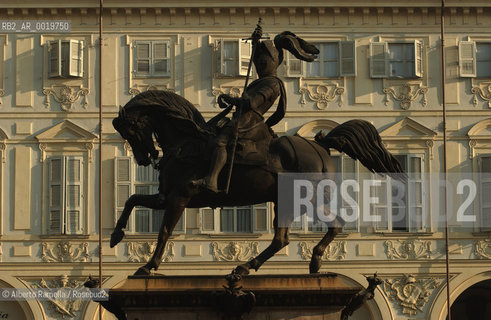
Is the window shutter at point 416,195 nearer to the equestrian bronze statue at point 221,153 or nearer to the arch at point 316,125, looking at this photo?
the arch at point 316,125

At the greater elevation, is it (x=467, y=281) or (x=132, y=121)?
(x=132, y=121)

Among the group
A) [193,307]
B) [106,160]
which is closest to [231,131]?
[193,307]

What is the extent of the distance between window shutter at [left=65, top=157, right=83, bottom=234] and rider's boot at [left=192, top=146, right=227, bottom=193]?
2461 centimetres

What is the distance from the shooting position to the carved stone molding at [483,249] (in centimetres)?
4359

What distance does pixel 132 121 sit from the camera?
19.9 metres

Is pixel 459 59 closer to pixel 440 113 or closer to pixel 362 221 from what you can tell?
pixel 440 113

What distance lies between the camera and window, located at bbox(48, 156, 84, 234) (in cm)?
4353

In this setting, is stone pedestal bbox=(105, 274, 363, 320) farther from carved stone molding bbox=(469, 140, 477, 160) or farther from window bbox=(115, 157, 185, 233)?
carved stone molding bbox=(469, 140, 477, 160)

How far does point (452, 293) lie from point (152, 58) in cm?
1123

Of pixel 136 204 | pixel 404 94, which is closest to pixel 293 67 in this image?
pixel 404 94

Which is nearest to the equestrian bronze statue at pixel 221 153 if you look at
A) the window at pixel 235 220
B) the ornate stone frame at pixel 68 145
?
the window at pixel 235 220

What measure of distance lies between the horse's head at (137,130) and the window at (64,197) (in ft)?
77.6

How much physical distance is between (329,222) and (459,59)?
2545cm

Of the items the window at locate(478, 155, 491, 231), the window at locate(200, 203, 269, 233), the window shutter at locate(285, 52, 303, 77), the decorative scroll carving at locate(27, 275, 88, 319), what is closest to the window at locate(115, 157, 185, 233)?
the window at locate(200, 203, 269, 233)
